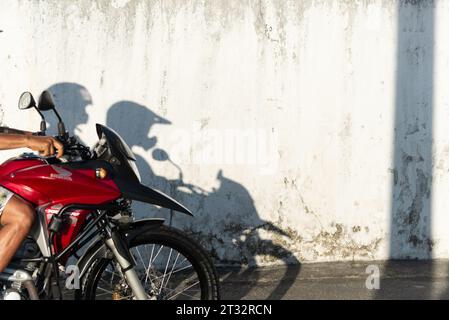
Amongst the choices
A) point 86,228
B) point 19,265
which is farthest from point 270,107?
point 19,265

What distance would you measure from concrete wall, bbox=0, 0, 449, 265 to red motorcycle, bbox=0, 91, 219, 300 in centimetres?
188

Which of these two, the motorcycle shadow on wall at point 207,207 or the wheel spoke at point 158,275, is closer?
the wheel spoke at point 158,275

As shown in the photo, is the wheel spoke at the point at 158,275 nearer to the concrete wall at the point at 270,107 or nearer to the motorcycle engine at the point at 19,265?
the motorcycle engine at the point at 19,265

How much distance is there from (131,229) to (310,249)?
2.46m

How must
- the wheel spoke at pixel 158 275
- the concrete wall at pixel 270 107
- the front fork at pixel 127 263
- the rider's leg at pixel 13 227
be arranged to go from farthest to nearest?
the concrete wall at pixel 270 107, the wheel spoke at pixel 158 275, the front fork at pixel 127 263, the rider's leg at pixel 13 227

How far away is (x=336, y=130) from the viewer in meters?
5.84

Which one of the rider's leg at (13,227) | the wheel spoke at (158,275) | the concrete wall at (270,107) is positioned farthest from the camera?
the concrete wall at (270,107)

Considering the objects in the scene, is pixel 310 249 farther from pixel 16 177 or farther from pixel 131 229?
pixel 16 177

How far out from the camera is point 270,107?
227 inches

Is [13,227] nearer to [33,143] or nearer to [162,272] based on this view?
[33,143]

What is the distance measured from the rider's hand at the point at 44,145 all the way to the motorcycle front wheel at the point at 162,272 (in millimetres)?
612

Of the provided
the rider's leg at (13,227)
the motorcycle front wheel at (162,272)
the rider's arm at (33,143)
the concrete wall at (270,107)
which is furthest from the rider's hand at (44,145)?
the concrete wall at (270,107)

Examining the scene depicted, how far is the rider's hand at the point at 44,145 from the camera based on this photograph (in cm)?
355
